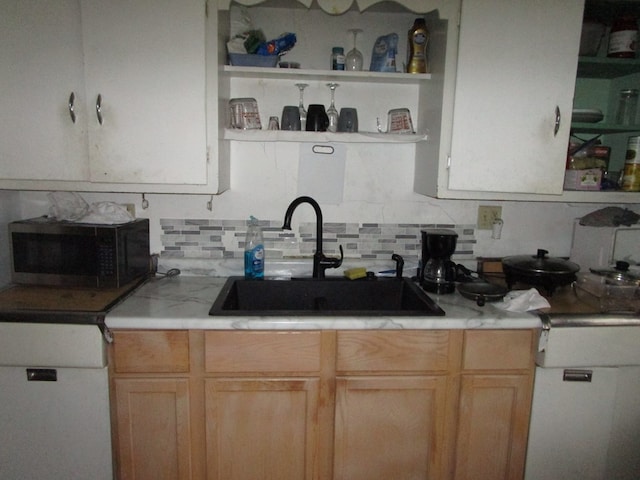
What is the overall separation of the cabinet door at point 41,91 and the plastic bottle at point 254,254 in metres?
0.65

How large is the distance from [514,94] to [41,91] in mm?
1655

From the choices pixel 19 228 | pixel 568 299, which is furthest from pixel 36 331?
pixel 568 299

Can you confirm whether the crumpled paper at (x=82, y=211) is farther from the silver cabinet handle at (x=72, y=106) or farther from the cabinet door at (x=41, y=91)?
the silver cabinet handle at (x=72, y=106)

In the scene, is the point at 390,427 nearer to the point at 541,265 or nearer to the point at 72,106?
the point at 541,265

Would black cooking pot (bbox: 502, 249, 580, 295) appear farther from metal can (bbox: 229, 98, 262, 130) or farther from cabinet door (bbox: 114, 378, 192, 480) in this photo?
cabinet door (bbox: 114, 378, 192, 480)

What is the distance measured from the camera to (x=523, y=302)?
149cm

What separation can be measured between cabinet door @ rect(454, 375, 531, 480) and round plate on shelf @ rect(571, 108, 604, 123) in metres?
1.04

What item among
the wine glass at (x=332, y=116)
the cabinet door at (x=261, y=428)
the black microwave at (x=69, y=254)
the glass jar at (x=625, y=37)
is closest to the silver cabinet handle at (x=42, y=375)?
the black microwave at (x=69, y=254)

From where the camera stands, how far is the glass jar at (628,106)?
1.77 metres

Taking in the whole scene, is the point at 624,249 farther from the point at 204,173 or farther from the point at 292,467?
the point at 204,173

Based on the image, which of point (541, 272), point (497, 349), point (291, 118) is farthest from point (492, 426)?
point (291, 118)

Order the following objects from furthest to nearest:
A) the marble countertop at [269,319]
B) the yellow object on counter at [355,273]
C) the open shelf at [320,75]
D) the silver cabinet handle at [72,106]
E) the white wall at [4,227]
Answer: the yellow object on counter at [355,273]
the white wall at [4,227]
the open shelf at [320,75]
the silver cabinet handle at [72,106]
the marble countertop at [269,319]

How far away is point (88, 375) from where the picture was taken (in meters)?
1.35

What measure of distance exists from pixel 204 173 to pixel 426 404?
1112mm
